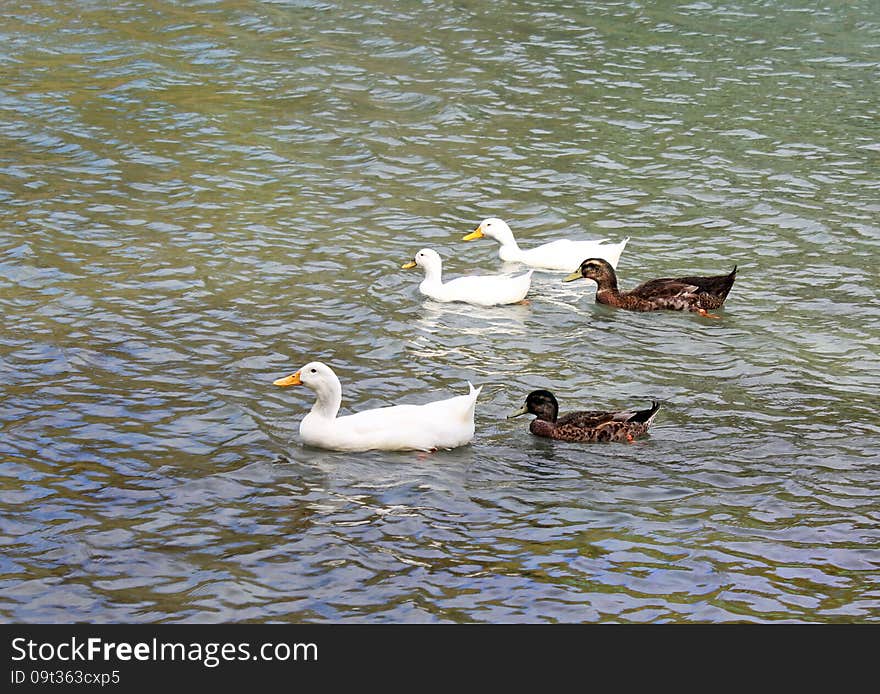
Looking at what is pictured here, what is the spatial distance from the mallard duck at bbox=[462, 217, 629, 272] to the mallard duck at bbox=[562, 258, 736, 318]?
0.64 metres

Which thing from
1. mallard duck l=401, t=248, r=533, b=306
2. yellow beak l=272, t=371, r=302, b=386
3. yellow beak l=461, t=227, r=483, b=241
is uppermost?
yellow beak l=461, t=227, r=483, b=241

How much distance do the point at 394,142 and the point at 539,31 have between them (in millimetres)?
8100

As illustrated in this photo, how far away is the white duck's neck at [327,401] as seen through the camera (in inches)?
473

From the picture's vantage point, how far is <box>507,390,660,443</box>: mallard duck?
39.0ft

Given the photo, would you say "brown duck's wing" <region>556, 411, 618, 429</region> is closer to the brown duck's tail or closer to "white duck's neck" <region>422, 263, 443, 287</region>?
the brown duck's tail

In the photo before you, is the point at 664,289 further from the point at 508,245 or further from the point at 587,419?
the point at 587,419

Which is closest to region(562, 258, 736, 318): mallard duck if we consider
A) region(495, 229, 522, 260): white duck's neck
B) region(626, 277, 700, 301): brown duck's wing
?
region(626, 277, 700, 301): brown duck's wing

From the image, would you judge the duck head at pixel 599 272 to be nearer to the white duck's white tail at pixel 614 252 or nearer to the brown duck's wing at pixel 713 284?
the white duck's white tail at pixel 614 252

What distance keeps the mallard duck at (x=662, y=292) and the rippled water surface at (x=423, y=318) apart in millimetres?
258

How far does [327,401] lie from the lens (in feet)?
39.4

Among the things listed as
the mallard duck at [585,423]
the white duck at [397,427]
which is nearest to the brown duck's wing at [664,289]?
the mallard duck at [585,423]

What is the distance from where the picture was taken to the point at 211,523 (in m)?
10.3

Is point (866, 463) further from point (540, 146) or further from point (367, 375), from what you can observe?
point (540, 146)
